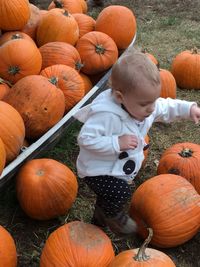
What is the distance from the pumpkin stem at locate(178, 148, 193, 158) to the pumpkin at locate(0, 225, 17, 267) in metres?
1.33

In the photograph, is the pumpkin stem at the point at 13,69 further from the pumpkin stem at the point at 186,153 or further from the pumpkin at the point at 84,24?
the pumpkin stem at the point at 186,153

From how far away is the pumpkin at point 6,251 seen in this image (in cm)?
250

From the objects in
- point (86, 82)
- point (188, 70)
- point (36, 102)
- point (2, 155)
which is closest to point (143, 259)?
point (2, 155)

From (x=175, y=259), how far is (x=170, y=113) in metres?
0.88

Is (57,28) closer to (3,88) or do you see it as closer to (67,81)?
(67,81)

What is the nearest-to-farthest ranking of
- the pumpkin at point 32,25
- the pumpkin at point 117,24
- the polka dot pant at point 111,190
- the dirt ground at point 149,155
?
the polka dot pant at point 111,190 → the dirt ground at point 149,155 → the pumpkin at point 32,25 → the pumpkin at point 117,24

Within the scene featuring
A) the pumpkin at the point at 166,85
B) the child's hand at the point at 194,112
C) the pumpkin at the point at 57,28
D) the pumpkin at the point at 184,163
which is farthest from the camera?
the pumpkin at the point at 166,85

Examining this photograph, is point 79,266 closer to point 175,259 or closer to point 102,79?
point 175,259

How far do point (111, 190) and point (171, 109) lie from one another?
0.61m

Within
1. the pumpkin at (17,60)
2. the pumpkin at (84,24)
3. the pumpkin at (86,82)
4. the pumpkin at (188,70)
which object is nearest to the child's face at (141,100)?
the pumpkin at (17,60)

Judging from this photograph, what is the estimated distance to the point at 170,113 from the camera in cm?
289

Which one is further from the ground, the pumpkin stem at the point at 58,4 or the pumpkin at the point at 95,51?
the pumpkin stem at the point at 58,4

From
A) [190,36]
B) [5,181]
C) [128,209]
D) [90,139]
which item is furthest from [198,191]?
[190,36]

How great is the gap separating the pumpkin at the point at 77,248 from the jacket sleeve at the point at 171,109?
780 millimetres
